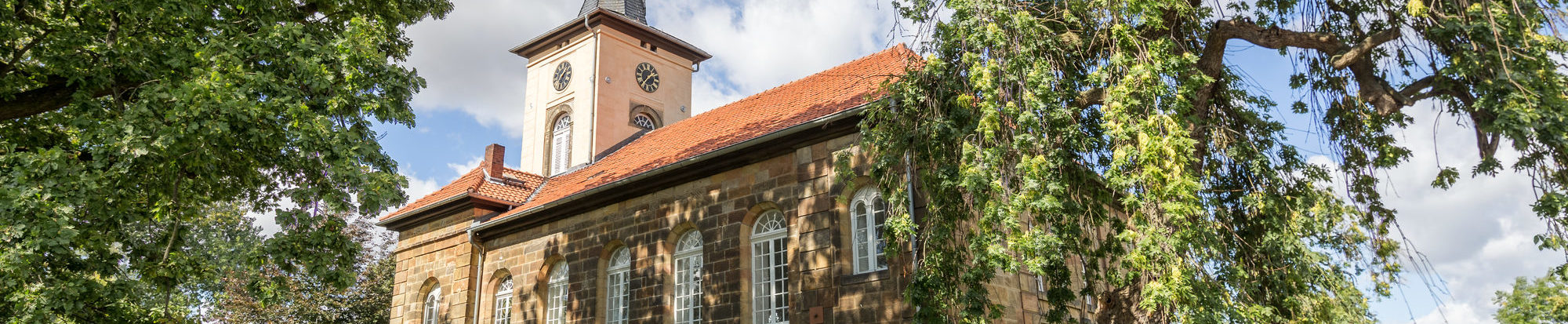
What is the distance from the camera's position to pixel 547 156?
24.1 metres

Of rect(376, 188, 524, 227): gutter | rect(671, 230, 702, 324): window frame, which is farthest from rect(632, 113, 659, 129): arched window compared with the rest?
rect(671, 230, 702, 324): window frame

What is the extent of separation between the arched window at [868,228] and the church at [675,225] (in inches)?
0.8

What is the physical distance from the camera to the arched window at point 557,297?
1680 centimetres

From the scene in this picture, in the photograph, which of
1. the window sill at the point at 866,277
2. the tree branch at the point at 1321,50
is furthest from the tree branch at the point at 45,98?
the tree branch at the point at 1321,50

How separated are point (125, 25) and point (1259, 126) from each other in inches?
404

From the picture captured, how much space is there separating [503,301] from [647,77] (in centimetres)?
839

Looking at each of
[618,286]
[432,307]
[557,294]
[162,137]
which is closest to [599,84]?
[432,307]

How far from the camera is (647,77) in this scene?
24.9 metres

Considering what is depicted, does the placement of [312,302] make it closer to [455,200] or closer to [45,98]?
[455,200]

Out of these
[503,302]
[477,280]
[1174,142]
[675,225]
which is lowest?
[1174,142]

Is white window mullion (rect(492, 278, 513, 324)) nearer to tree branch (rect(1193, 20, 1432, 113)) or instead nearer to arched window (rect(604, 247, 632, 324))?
arched window (rect(604, 247, 632, 324))

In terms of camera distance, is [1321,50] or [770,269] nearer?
[1321,50]

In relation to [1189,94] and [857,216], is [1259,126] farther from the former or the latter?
[857,216]

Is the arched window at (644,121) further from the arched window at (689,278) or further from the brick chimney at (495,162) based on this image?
the arched window at (689,278)
